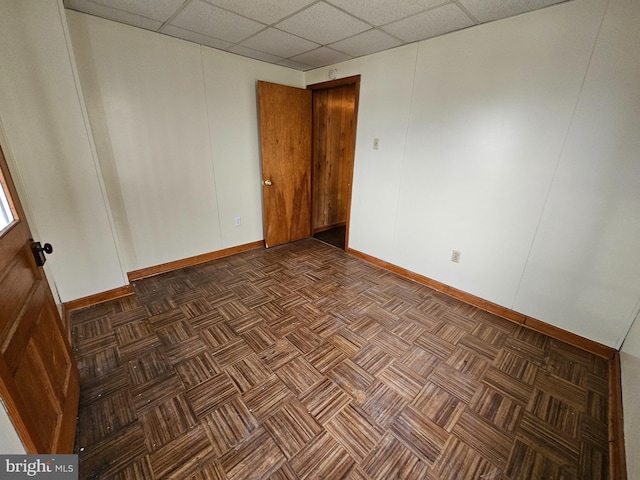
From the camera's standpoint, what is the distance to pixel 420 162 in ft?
8.70

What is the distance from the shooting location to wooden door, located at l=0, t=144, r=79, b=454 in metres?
0.84

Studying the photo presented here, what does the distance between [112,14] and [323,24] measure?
1698 millimetres

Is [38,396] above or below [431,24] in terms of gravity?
below

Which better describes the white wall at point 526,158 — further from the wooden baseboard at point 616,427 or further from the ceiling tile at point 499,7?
the wooden baseboard at point 616,427

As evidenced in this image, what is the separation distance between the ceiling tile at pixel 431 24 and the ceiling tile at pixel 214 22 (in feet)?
3.84

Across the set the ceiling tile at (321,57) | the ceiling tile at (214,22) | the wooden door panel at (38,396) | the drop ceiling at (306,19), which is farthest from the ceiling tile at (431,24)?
the wooden door panel at (38,396)

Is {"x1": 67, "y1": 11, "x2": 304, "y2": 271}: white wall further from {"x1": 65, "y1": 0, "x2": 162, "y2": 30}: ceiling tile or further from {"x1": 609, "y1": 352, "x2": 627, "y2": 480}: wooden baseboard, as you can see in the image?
{"x1": 609, "y1": 352, "x2": 627, "y2": 480}: wooden baseboard

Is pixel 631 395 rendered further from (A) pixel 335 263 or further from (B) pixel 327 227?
(B) pixel 327 227

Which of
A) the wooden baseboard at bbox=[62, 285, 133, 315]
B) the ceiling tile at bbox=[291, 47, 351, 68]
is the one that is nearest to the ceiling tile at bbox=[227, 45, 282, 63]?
the ceiling tile at bbox=[291, 47, 351, 68]

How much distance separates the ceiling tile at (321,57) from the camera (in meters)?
2.79

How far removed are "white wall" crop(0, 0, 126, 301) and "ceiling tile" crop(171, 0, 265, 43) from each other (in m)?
0.81

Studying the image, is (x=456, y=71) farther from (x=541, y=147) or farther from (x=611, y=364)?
(x=611, y=364)

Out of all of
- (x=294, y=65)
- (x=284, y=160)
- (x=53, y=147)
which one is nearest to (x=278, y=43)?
(x=294, y=65)

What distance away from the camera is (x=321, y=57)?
2.99m
